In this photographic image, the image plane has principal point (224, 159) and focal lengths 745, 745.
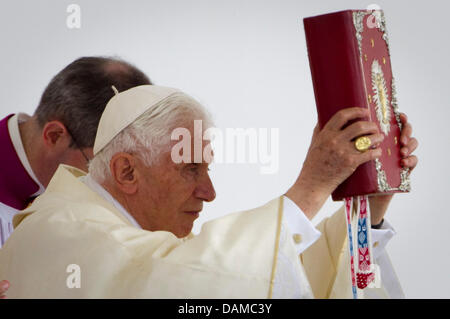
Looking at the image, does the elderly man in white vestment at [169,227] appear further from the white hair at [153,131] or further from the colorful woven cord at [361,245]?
the colorful woven cord at [361,245]

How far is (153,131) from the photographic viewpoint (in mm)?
2625

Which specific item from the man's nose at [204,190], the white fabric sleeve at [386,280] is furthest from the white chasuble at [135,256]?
the white fabric sleeve at [386,280]

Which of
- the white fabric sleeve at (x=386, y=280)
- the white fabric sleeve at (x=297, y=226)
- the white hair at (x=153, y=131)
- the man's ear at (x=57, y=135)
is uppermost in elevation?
the man's ear at (x=57, y=135)

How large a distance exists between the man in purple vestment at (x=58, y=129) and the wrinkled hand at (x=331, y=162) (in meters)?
1.60

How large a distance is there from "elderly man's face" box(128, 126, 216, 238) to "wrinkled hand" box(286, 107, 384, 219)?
0.56m

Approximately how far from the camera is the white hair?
260cm

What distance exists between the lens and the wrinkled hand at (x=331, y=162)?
7.00 feet

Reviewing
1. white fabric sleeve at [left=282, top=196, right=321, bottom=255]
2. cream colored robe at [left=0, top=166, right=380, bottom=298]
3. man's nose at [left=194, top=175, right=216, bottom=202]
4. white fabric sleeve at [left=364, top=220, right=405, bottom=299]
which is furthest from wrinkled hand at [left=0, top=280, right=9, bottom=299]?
white fabric sleeve at [left=364, top=220, right=405, bottom=299]

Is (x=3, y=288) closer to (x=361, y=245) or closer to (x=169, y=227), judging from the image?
(x=169, y=227)

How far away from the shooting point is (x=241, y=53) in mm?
6043

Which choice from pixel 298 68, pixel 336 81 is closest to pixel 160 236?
pixel 336 81

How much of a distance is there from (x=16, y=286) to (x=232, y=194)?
337 centimetres

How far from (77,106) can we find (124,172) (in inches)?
42.0

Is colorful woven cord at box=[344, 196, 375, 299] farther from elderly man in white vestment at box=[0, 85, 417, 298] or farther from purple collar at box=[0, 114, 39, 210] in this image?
purple collar at box=[0, 114, 39, 210]
